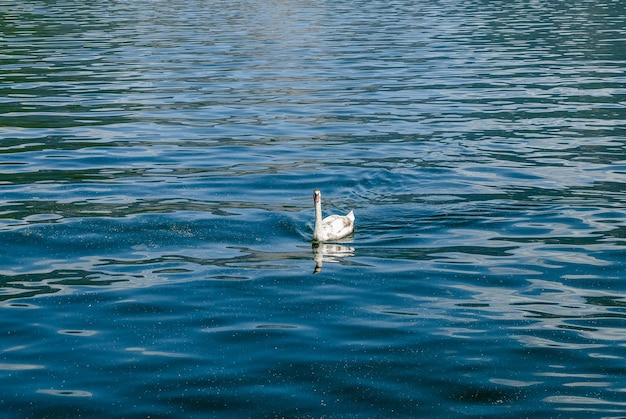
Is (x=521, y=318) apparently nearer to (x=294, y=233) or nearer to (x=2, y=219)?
(x=294, y=233)

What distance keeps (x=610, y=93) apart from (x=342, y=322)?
85.7 ft

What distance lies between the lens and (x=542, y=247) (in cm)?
2041

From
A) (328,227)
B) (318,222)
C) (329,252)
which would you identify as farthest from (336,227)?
(329,252)

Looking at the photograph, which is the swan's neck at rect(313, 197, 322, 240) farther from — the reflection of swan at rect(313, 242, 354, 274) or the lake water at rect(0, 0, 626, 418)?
the lake water at rect(0, 0, 626, 418)

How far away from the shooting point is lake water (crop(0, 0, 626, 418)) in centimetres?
1422

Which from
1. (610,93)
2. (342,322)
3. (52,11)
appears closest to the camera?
(342,322)

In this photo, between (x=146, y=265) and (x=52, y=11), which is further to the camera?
(x=52, y=11)

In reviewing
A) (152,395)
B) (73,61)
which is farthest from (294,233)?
(73,61)

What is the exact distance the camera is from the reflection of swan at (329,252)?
1996 cm

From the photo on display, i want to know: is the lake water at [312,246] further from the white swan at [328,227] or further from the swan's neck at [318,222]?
the swan's neck at [318,222]

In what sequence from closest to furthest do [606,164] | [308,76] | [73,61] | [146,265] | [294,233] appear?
[146,265] < [294,233] < [606,164] < [308,76] < [73,61]

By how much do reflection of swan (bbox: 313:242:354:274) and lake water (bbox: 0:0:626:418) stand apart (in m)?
0.04

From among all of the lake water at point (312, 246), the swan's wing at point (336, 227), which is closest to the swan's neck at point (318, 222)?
the swan's wing at point (336, 227)

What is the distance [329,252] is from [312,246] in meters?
0.62
